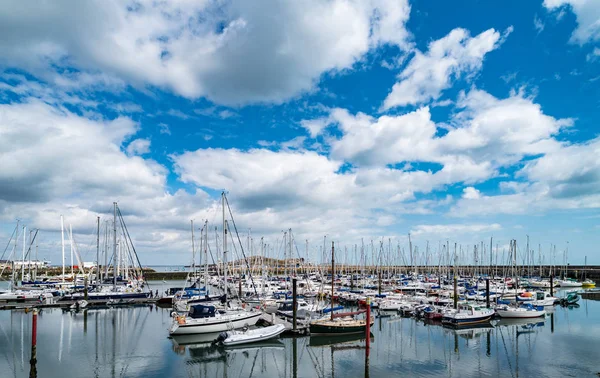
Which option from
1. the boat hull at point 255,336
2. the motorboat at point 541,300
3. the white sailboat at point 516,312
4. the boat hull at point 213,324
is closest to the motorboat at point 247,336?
the boat hull at point 255,336

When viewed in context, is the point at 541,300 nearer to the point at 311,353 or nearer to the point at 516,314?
the point at 516,314

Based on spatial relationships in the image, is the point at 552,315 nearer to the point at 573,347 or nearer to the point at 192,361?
the point at 573,347

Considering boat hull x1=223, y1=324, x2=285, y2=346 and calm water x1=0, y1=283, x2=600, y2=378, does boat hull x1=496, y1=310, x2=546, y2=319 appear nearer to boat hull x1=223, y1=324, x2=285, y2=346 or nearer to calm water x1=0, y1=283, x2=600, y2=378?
calm water x1=0, y1=283, x2=600, y2=378

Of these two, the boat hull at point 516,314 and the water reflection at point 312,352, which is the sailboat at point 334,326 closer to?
the water reflection at point 312,352

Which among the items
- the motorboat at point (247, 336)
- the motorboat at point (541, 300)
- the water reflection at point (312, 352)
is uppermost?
the motorboat at point (247, 336)

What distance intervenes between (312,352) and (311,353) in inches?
12.9

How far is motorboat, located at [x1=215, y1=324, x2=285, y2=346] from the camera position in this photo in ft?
122

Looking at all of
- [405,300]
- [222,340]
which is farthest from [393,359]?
[405,300]

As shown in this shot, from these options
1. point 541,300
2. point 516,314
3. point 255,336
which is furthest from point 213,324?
point 541,300

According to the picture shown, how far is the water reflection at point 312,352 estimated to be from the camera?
2998 cm

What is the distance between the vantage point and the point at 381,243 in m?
97.4

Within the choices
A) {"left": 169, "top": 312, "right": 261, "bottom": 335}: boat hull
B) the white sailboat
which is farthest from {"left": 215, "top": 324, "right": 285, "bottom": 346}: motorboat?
the white sailboat

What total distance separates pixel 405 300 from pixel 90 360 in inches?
1793

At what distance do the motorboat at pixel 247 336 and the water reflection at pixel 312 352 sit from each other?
590 mm
